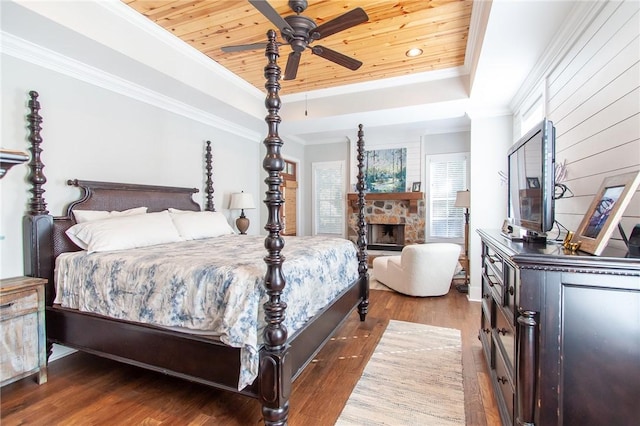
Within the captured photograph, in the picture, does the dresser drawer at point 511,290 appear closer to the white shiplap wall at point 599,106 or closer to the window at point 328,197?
the white shiplap wall at point 599,106

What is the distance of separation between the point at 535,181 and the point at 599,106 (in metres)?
0.73

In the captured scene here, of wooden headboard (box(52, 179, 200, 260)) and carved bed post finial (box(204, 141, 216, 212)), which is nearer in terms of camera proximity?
wooden headboard (box(52, 179, 200, 260))

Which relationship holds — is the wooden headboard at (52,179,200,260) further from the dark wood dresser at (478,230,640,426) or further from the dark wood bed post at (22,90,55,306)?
the dark wood dresser at (478,230,640,426)

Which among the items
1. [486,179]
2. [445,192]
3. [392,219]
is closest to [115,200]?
[486,179]

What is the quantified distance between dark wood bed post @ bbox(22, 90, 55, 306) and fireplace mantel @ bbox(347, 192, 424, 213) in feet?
15.3

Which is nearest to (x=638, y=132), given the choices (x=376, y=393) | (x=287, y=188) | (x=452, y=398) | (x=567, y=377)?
(x=567, y=377)

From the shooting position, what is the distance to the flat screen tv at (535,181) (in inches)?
56.7

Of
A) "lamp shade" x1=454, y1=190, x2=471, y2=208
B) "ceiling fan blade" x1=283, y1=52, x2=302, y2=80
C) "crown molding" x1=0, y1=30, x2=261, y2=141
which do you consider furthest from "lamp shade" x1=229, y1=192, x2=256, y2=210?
"lamp shade" x1=454, y1=190, x2=471, y2=208

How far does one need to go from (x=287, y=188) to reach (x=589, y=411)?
228 inches

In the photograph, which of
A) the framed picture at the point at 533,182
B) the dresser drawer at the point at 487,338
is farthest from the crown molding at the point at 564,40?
the dresser drawer at the point at 487,338

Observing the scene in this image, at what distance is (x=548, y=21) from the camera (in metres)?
2.06

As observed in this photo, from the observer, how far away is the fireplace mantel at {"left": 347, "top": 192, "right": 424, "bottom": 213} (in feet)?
19.9

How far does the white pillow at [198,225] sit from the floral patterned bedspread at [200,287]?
2.19 feet

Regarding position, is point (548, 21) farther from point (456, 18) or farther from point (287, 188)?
point (287, 188)
